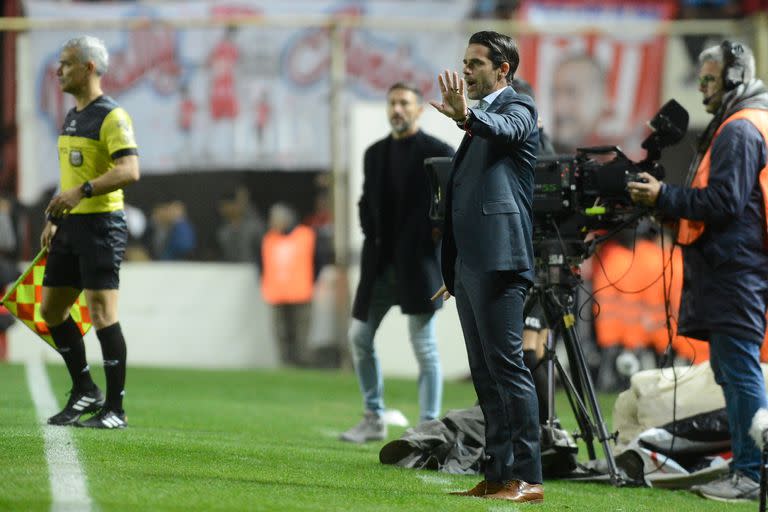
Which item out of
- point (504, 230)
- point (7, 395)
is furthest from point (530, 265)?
point (7, 395)

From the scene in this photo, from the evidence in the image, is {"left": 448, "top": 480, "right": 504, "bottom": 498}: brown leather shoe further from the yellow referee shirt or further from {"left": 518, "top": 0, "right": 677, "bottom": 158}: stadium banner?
{"left": 518, "top": 0, "right": 677, "bottom": 158}: stadium banner

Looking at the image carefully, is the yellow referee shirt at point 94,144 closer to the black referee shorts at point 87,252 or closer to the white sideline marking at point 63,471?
the black referee shorts at point 87,252

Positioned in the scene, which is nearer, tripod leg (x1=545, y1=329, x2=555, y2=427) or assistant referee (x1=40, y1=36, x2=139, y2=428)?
tripod leg (x1=545, y1=329, x2=555, y2=427)

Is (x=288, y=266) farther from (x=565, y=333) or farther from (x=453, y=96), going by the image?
(x=453, y=96)

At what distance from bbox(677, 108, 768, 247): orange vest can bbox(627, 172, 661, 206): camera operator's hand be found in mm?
345

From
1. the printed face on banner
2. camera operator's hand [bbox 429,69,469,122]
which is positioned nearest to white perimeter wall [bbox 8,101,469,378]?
the printed face on banner

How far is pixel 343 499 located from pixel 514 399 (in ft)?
2.99

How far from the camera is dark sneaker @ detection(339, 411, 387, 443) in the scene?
29.5 ft

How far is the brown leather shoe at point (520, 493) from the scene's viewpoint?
6.24 m

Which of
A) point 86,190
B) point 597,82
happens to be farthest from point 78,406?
point 597,82

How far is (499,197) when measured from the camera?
616 cm

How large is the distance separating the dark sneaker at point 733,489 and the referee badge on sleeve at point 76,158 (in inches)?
157

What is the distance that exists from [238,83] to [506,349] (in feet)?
32.7

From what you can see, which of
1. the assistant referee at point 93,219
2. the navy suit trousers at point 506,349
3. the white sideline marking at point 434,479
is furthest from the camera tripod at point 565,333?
the assistant referee at point 93,219
